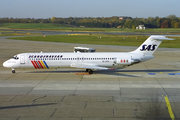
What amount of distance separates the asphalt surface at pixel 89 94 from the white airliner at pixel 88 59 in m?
1.30

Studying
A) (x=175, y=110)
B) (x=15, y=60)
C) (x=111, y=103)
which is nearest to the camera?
(x=175, y=110)

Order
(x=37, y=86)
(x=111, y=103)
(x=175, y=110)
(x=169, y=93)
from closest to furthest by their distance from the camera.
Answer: (x=175, y=110), (x=111, y=103), (x=169, y=93), (x=37, y=86)

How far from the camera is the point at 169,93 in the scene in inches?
788

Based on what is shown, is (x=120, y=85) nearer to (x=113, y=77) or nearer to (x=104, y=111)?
(x=113, y=77)

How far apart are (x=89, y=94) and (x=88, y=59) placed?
8659 millimetres

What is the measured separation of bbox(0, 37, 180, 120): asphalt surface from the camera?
15603 mm

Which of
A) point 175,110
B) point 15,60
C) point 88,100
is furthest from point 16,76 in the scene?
point 175,110

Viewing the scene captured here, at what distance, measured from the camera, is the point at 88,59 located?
28.1m

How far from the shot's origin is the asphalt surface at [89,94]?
51.2ft

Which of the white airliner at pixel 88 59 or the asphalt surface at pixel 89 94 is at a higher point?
the white airliner at pixel 88 59

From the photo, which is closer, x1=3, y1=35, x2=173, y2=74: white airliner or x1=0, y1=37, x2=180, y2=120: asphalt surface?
x1=0, y1=37, x2=180, y2=120: asphalt surface

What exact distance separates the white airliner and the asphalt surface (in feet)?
4.27

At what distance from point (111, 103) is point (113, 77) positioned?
30.6 feet

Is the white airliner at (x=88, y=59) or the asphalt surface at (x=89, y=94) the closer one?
the asphalt surface at (x=89, y=94)
